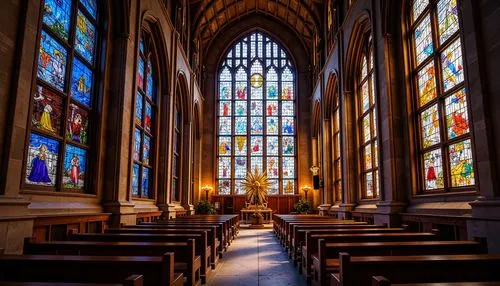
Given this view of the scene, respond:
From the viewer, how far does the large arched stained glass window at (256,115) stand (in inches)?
774

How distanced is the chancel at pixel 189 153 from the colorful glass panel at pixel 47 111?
33 millimetres

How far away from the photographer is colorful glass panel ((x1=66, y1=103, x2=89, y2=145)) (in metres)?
6.48

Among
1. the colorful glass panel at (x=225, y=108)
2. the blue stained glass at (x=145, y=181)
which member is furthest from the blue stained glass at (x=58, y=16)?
the colorful glass panel at (x=225, y=108)

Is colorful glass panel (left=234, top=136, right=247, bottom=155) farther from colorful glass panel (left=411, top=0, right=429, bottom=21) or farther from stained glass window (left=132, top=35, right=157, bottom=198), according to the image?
colorful glass panel (left=411, top=0, right=429, bottom=21)

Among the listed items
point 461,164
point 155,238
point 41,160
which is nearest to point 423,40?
point 461,164

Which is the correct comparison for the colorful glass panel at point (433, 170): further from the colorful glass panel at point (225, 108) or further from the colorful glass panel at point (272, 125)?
the colorful glass panel at point (225, 108)

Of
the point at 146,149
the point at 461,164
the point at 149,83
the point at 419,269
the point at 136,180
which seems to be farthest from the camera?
the point at 149,83

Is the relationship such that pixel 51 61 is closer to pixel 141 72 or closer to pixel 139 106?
pixel 139 106

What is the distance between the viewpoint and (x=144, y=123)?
10398 mm

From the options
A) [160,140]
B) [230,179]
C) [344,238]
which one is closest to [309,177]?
[230,179]

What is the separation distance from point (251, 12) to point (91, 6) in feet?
47.1

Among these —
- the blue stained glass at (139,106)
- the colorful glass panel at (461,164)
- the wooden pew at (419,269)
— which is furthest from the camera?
the blue stained glass at (139,106)

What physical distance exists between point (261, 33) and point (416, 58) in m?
14.4

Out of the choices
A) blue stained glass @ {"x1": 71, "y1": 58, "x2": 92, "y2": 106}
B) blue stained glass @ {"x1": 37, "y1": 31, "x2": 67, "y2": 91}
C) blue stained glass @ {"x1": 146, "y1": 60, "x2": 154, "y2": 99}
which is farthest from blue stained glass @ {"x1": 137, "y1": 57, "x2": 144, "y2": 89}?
blue stained glass @ {"x1": 37, "y1": 31, "x2": 67, "y2": 91}
